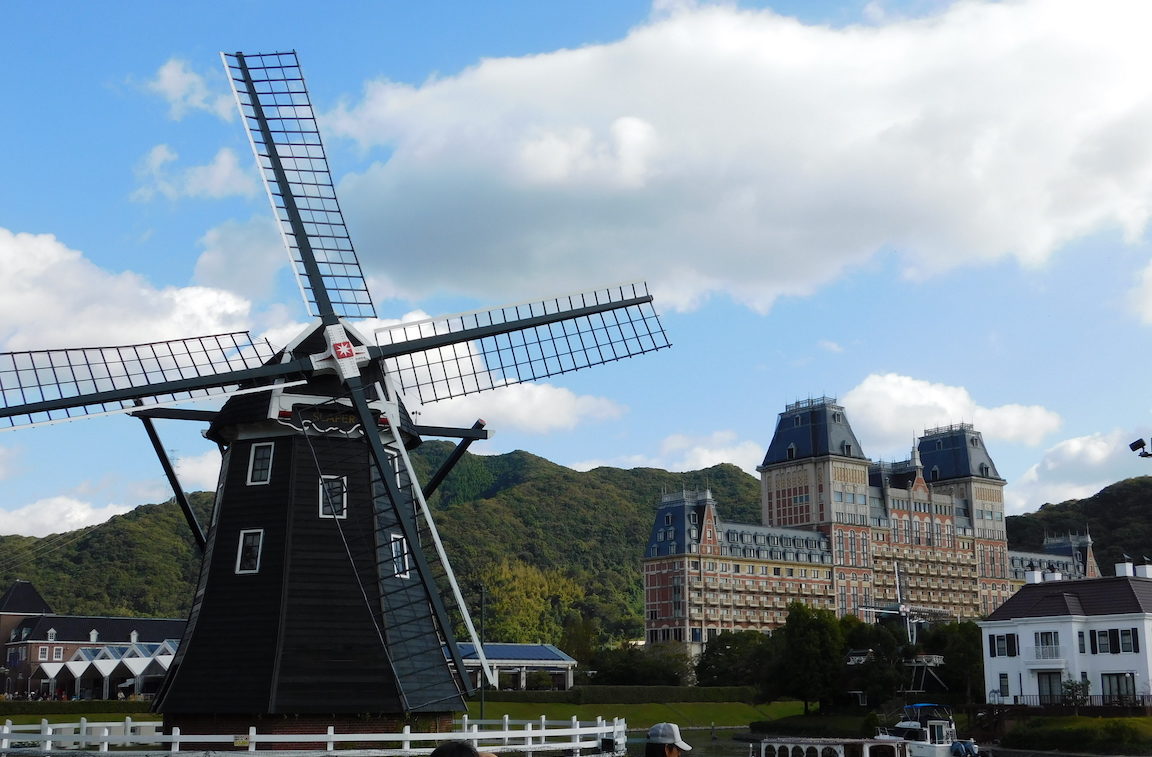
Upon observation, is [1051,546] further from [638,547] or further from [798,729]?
[798,729]

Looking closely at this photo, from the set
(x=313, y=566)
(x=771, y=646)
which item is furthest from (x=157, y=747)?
(x=771, y=646)

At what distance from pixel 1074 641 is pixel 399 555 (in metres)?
39.5

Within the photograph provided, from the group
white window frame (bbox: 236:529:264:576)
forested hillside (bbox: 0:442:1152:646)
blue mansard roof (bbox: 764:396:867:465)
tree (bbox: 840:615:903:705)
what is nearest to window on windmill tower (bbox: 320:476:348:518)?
white window frame (bbox: 236:529:264:576)

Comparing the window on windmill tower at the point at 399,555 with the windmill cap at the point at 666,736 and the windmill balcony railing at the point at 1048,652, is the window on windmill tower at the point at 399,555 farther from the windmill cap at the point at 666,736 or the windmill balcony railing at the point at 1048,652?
the windmill balcony railing at the point at 1048,652

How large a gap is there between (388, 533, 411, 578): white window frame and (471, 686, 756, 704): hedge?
142 feet

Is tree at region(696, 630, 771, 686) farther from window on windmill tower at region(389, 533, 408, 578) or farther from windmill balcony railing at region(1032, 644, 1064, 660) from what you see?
window on windmill tower at region(389, 533, 408, 578)

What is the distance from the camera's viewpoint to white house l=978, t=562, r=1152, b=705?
Result: 54281mm

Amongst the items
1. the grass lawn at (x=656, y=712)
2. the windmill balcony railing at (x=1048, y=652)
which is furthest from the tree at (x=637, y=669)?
the windmill balcony railing at (x=1048, y=652)

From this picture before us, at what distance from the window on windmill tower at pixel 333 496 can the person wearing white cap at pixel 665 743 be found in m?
21.1

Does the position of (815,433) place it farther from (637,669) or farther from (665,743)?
(665,743)

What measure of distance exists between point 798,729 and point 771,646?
1243cm

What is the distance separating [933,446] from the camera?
166 m

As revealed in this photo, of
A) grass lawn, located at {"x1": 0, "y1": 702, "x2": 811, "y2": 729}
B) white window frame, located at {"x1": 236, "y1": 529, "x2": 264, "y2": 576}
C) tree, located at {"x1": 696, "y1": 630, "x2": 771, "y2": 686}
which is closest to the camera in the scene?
white window frame, located at {"x1": 236, "y1": 529, "x2": 264, "y2": 576}

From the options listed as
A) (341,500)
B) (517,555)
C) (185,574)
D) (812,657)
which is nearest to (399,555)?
(341,500)
